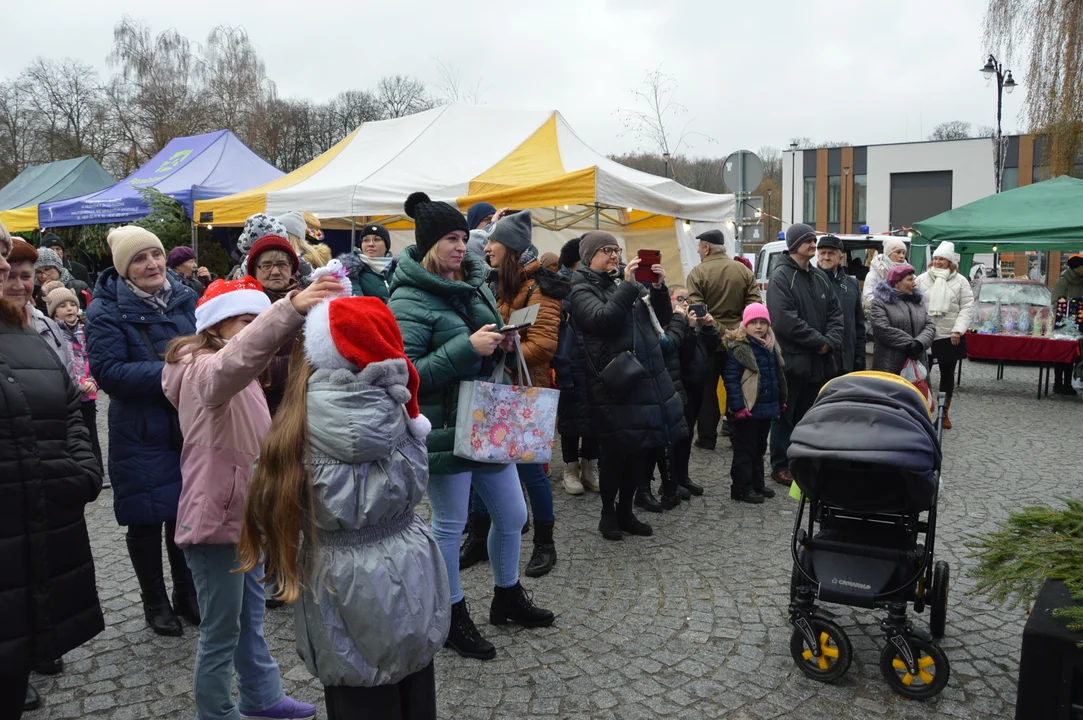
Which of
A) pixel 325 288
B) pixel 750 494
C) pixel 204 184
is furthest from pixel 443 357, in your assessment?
pixel 204 184

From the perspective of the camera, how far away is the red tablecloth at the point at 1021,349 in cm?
1024

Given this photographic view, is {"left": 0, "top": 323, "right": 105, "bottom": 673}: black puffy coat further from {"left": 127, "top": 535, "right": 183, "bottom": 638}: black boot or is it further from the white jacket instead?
the white jacket

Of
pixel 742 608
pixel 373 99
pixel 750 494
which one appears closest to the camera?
pixel 742 608

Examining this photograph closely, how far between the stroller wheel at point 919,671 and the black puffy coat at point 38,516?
289 centimetres

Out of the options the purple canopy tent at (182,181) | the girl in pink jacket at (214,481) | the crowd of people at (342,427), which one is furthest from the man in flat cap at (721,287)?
the purple canopy tent at (182,181)

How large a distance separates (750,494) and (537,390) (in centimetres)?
304

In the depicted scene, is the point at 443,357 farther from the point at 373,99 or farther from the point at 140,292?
the point at 373,99

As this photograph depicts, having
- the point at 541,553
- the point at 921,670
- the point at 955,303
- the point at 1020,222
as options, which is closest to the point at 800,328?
the point at 541,553

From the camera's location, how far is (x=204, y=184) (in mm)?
13688

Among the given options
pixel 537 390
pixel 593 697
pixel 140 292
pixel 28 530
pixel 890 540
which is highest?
pixel 140 292

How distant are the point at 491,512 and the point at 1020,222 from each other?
10429 mm

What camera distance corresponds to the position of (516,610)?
12.4 ft

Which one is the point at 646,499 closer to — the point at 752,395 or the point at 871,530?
the point at 752,395

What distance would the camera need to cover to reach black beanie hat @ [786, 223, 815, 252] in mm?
6250
